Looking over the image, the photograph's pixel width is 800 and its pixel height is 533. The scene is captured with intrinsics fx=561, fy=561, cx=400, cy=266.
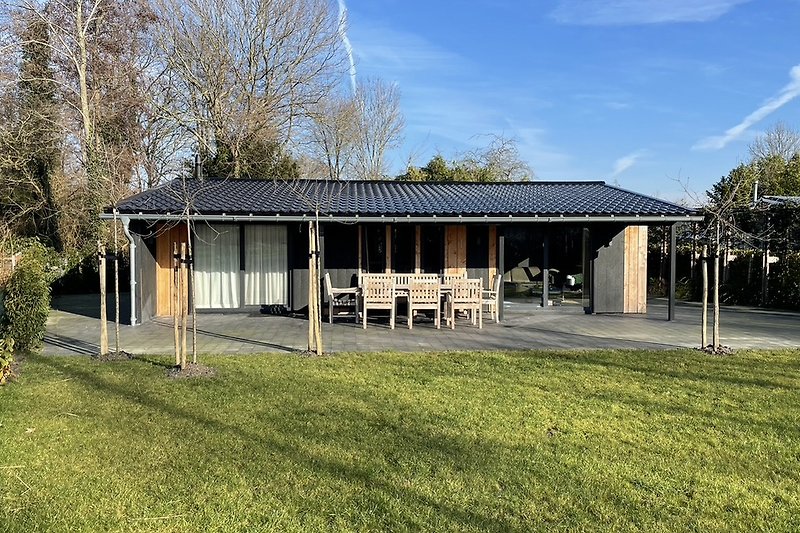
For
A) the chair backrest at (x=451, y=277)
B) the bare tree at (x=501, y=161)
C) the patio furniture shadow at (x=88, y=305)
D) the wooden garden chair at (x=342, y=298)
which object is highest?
the bare tree at (x=501, y=161)

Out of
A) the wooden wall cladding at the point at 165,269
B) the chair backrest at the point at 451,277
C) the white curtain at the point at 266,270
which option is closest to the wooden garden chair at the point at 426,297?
the chair backrest at the point at 451,277

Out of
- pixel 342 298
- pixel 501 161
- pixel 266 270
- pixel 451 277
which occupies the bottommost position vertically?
pixel 342 298

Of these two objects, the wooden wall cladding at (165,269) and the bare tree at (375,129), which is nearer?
the wooden wall cladding at (165,269)

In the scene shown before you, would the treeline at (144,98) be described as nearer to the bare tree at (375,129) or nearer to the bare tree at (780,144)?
the bare tree at (375,129)

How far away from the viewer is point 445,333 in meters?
9.74

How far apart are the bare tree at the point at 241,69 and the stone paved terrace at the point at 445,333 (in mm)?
11629

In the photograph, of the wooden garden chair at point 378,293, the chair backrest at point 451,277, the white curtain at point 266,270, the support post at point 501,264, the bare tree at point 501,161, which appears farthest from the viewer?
the bare tree at point 501,161

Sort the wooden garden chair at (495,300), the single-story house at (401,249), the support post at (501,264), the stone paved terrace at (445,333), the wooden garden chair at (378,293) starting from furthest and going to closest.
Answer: the single-story house at (401,249) < the support post at (501,264) < the wooden garden chair at (495,300) < the wooden garden chair at (378,293) < the stone paved terrace at (445,333)

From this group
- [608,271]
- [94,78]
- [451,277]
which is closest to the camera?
[451,277]

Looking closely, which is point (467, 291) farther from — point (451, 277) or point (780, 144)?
point (780, 144)

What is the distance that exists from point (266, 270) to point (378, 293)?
3.49 metres

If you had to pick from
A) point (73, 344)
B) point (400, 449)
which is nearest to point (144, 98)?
point (73, 344)

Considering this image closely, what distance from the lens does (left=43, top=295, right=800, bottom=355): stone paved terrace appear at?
8.49m

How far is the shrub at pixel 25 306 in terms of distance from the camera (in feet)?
24.7
